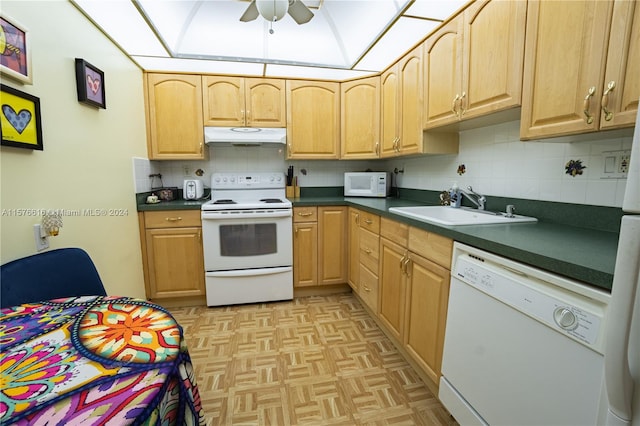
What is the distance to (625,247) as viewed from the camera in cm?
60

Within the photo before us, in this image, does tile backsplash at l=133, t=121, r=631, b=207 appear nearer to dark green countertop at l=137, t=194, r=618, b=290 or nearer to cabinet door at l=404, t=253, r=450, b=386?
dark green countertop at l=137, t=194, r=618, b=290

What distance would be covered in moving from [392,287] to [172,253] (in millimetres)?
1902

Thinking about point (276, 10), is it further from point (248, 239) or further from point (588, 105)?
point (248, 239)

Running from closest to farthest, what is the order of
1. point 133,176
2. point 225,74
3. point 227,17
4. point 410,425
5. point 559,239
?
point 559,239 < point 410,425 < point 227,17 < point 133,176 < point 225,74

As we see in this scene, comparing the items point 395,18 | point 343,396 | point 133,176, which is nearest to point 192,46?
point 133,176

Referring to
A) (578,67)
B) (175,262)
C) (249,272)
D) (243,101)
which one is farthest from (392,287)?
(243,101)

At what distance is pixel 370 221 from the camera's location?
223cm

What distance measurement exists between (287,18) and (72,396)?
253cm

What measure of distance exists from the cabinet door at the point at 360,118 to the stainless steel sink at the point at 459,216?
2.98 ft

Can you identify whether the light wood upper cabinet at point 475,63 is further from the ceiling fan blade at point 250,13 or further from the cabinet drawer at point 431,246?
the ceiling fan blade at point 250,13

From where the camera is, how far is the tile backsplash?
1.30m

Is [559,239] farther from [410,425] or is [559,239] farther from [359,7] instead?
[359,7]

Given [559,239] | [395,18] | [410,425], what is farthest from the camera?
[395,18]

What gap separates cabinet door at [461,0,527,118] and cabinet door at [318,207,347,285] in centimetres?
141
